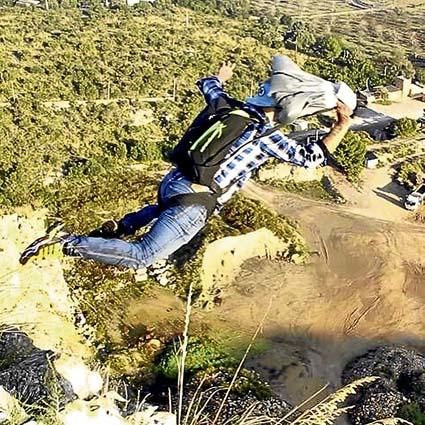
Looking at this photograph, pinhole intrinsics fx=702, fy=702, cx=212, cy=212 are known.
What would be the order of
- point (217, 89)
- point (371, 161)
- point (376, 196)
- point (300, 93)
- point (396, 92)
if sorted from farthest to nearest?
point (396, 92)
point (371, 161)
point (376, 196)
point (217, 89)
point (300, 93)

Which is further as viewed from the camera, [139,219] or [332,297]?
[332,297]

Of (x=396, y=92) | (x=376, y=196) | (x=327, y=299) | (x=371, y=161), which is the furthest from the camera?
(x=396, y=92)

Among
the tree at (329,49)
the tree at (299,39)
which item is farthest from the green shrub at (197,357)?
the tree at (299,39)

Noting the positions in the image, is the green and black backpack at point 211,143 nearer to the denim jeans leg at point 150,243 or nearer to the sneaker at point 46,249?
the denim jeans leg at point 150,243

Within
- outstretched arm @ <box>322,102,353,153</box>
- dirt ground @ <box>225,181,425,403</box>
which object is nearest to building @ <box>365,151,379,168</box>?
dirt ground @ <box>225,181,425,403</box>

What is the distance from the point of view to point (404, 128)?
2416cm

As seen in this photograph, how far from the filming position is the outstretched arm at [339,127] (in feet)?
15.2

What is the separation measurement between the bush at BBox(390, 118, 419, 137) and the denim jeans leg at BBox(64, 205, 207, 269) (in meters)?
20.6

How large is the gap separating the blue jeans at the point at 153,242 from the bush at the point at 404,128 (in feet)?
67.5

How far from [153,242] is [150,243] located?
21mm

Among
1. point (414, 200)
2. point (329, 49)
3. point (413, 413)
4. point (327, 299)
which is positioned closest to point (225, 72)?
point (413, 413)

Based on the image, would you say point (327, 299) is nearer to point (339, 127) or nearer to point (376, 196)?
point (376, 196)

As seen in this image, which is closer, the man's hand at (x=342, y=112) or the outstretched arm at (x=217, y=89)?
the man's hand at (x=342, y=112)

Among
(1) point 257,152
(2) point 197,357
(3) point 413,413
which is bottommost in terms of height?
(3) point 413,413
